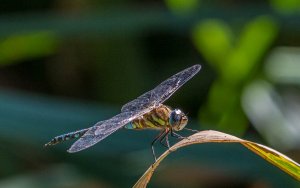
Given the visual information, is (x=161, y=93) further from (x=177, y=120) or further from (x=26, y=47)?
(x=26, y=47)

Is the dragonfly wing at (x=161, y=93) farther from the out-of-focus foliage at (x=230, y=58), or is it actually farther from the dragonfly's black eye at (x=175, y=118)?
the out-of-focus foliage at (x=230, y=58)

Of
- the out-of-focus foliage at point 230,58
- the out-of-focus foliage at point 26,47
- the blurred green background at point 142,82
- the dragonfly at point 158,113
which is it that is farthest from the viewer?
the out-of-focus foliage at point 26,47

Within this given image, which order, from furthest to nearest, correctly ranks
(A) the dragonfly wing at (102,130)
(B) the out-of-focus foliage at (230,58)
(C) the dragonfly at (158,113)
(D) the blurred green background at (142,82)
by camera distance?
(B) the out-of-focus foliage at (230,58)
(D) the blurred green background at (142,82)
(C) the dragonfly at (158,113)
(A) the dragonfly wing at (102,130)

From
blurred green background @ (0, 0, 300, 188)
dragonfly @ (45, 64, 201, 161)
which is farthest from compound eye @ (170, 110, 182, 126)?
blurred green background @ (0, 0, 300, 188)

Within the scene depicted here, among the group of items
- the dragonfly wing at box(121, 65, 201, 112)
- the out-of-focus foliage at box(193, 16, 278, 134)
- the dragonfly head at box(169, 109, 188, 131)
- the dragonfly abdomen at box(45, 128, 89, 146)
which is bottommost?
the out-of-focus foliage at box(193, 16, 278, 134)

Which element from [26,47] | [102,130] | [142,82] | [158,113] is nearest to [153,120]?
[158,113]

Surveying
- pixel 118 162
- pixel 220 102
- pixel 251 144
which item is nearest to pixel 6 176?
pixel 118 162

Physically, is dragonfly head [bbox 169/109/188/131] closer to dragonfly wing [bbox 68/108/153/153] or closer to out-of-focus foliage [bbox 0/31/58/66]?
dragonfly wing [bbox 68/108/153/153]

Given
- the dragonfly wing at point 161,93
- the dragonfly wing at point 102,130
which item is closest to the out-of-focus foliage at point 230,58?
the dragonfly wing at point 161,93
